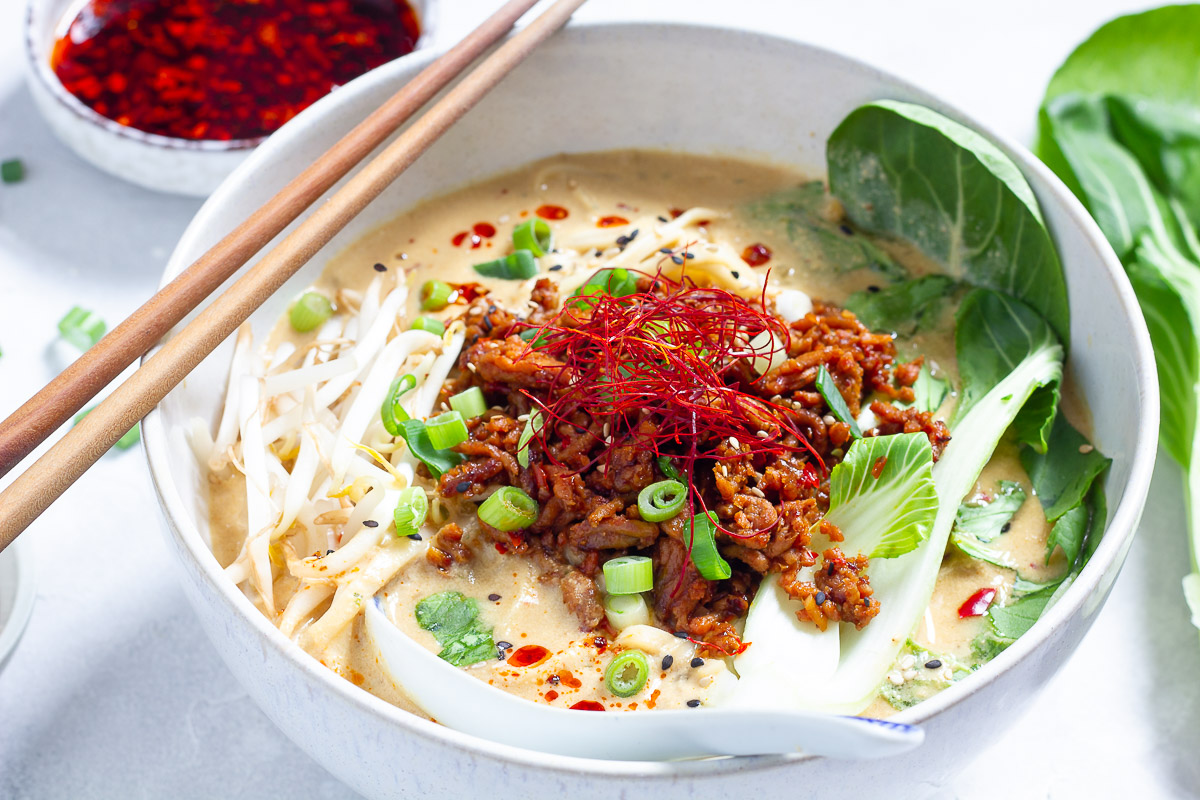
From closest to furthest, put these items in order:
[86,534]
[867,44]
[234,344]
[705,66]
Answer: [234,344], [86,534], [705,66], [867,44]

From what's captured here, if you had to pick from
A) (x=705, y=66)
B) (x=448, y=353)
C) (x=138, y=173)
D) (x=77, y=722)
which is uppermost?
(x=705, y=66)

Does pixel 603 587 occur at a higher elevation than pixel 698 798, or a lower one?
lower

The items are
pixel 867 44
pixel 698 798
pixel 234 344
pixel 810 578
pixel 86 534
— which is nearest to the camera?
pixel 698 798

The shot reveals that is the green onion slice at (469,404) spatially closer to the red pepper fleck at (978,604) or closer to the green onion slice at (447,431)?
the green onion slice at (447,431)

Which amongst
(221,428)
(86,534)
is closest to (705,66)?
→ (221,428)

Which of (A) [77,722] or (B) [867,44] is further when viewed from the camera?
(B) [867,44]

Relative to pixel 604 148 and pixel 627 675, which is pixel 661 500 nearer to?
pixel 627 675

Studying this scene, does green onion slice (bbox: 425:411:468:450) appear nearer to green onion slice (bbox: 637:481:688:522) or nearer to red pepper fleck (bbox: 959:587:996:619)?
green onion slice (bbox: 637:481:688:522)

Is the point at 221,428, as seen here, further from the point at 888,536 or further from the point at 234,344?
the point at 888,536

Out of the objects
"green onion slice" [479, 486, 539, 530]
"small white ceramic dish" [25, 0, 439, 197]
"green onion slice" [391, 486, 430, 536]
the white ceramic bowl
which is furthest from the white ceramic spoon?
"small white ceramic dish" [25, 0, 439, 197]
